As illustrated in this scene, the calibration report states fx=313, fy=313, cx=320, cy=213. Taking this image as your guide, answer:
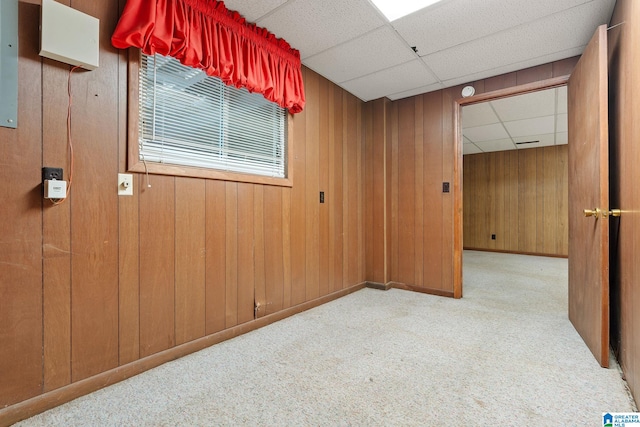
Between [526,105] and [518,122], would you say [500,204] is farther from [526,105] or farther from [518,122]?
[526,105]

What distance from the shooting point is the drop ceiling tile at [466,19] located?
2.02 metres

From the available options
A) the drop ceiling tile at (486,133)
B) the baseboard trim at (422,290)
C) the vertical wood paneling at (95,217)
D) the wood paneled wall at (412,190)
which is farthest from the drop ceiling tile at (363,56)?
the drop ceiling tile at (486,133)

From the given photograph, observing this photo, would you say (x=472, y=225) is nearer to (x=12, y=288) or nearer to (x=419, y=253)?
(x=419, y=253)

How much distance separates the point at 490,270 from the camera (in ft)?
15.8

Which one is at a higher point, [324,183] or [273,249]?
[324,183]

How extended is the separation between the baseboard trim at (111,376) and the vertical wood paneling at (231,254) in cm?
12

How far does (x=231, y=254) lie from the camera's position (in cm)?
225

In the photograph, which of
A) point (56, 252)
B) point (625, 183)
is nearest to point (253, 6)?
point (56, 252)

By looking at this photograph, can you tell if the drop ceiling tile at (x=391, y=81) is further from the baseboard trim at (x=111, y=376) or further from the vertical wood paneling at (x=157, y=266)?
the baseboard trim at (x=111, y=376)

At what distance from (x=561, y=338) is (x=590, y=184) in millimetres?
1095

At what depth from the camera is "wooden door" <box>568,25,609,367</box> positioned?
1.79 m

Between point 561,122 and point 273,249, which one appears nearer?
point 273,249

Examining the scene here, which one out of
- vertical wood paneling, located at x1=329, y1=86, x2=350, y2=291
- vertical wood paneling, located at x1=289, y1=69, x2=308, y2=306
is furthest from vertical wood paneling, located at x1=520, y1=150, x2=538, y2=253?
vertical wood paneling, located at x1=289, y1=69, x2=308, y2=306

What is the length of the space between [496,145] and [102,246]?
22.4 feet
